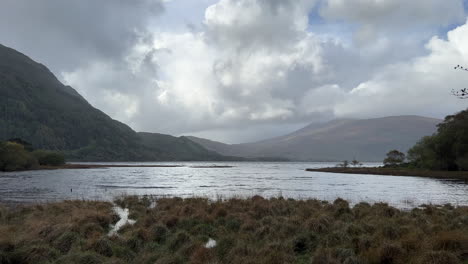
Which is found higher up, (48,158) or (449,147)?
(449,147)

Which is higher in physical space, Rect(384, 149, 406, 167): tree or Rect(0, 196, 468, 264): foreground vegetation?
Rect(384, 149, 406, 167): tree

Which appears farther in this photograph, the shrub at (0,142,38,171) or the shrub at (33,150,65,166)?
the shrub at (33,150,65,166)

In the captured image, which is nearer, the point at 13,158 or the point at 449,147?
the point at 449,147

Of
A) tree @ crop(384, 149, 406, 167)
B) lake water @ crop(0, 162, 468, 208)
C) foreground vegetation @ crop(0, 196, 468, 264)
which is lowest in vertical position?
lake water @ crop(0, 162, 468, 208)

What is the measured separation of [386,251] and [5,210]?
1045 inches

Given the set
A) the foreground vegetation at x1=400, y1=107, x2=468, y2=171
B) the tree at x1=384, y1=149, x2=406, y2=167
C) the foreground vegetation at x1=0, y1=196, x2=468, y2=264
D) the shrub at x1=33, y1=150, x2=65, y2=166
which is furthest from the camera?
the shrub at x1=33, y1=150, x2=65, y2=166

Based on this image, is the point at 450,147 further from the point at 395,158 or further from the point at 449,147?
the point at 395,158

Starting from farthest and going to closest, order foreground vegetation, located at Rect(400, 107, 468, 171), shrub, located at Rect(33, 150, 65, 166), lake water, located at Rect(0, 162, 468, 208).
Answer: shrub, located at Rect(33, 150, 65, 166), foreground vegetation, located at Rect(400, 107, 468, 171), lake water, located at Rect(0, 162, 468, 208)

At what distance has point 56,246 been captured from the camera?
14.1 metres

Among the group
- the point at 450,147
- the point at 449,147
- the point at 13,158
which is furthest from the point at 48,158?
the point at 450,147

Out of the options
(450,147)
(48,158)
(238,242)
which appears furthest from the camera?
(48,158)

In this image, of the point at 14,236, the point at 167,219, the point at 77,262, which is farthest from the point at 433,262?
the point at 14,236

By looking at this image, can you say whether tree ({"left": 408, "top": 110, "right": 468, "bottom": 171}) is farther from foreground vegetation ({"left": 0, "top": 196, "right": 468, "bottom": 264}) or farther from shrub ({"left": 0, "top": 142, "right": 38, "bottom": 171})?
shrub ({"left": 0, "top": 142, "right": 38, "bottom": 171})

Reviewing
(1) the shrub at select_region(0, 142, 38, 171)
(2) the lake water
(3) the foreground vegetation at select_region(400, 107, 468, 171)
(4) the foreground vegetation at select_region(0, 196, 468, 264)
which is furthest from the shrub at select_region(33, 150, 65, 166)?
(3) the foreground vegetation at select_region(400, 107, 468, 171)
